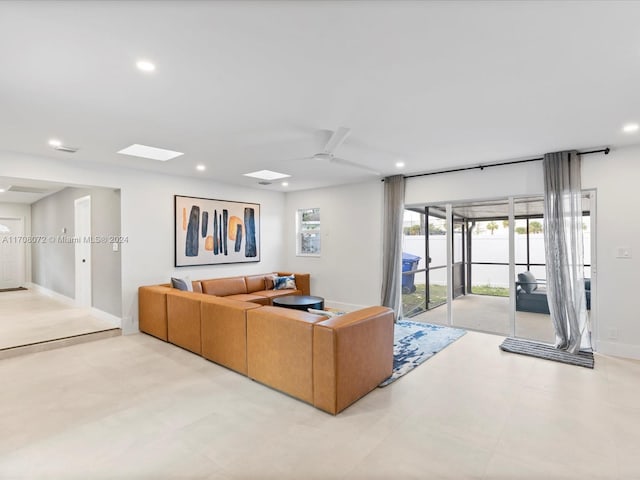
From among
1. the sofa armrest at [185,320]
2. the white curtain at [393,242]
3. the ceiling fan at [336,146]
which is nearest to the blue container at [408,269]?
the white curtain at [393,242]

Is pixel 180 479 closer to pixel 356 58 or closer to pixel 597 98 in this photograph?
pixel 356 58

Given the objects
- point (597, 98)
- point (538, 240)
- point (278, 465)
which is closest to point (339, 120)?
point (597, 98)

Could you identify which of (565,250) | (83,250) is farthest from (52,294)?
(565,250)

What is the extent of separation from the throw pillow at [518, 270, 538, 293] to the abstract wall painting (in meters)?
4.67

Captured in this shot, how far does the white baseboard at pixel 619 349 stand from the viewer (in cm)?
391

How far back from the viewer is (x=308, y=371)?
9.08 feet

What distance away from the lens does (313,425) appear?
2.50 metres

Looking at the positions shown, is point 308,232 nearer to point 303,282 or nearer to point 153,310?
point 303,282

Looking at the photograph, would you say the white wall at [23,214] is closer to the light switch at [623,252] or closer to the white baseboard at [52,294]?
the white baseboard at [52,294]

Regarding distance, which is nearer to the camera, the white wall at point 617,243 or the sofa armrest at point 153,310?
the white wall at point 617,243

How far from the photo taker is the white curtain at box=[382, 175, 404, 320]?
5645 mm

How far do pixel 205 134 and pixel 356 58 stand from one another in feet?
6.60

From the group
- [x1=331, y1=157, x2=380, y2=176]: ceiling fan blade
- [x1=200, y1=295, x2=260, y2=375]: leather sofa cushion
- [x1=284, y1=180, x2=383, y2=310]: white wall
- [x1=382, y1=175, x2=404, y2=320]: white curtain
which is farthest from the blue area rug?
[x1=331, y1=157, x2=380, y2=176]: ceiling fan blade

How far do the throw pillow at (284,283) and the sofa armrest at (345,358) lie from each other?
11.9ft
